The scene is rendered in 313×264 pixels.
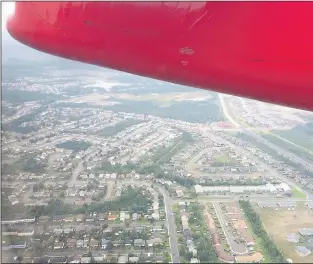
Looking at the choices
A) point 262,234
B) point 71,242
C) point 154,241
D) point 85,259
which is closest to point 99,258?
point 85,259

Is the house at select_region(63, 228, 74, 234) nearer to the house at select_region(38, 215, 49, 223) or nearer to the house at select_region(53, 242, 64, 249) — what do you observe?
the house at select_region(53, 242, 64, 249)

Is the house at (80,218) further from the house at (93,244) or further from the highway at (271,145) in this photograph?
the highway at (271,145)

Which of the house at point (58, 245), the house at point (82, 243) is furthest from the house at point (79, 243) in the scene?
the house at point (58, 245)

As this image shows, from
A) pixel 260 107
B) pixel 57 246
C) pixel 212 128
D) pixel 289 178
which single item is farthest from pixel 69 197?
pixel 260 107

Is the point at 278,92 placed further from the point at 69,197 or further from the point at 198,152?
the point at 198,152

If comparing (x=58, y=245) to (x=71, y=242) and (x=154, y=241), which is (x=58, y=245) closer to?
(x=71, y=242)

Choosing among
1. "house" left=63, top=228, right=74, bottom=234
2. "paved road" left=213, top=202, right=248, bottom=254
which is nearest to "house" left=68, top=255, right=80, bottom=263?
"house" left=63, top=228, right=74, bottom=234
